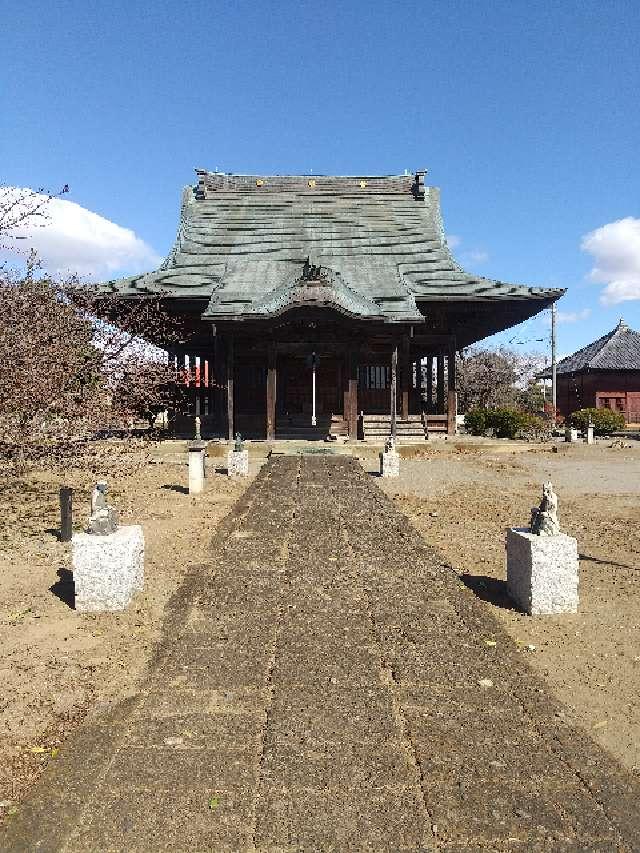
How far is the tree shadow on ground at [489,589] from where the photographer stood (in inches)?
209

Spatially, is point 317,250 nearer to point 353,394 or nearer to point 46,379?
point 353,394

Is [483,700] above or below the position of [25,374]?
below

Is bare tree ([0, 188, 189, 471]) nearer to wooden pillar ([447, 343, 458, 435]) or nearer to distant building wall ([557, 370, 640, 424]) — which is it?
wooden pillar ([447, 343, 458, 435])

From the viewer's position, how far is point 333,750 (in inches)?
117

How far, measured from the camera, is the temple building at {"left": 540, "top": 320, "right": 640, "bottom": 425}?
39.1 meters

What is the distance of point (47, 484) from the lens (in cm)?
1241

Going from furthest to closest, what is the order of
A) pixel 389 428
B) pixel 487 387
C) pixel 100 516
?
pixel 487 387 < pixel 389 428 < pixel 100 516

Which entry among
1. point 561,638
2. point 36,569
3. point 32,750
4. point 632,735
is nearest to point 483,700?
point 632,735

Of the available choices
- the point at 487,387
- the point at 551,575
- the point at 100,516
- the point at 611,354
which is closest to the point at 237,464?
the point at 100,516

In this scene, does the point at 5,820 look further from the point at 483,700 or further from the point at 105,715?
the point at 483,700

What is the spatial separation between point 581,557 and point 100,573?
581 cm

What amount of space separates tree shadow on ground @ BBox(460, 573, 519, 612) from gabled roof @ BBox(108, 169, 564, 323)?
45.7ft

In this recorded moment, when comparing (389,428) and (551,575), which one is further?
(389,428)

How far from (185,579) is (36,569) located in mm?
1799
